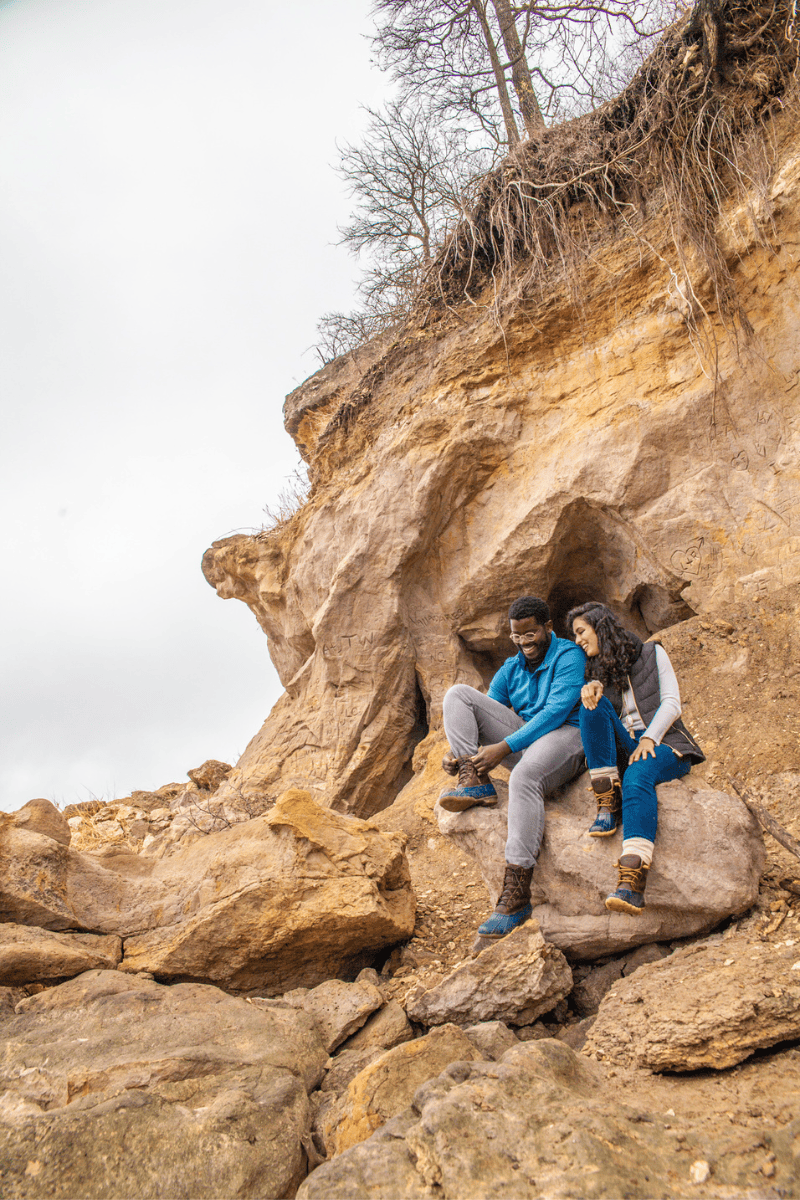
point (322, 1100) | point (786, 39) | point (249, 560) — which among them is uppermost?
point (786, 39)

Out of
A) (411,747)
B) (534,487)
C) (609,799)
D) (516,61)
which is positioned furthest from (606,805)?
(516,61)

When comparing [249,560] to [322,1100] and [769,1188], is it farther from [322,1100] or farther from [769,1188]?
[769,1188]

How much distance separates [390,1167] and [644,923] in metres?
1.72

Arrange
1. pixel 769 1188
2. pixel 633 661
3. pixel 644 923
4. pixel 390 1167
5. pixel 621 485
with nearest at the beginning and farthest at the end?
pixel 769 1188 → pixel 390 1167 → pixel 644 923 → pixel 633 661 → pixel 621 485

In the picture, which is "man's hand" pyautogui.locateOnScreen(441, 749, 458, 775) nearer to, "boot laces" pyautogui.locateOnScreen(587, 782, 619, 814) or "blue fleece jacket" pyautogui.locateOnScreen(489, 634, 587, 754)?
"blue fleece jacket" pyautogui.locateOnScreen(489, 634, 587, 754)

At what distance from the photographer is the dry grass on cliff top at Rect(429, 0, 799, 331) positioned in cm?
522

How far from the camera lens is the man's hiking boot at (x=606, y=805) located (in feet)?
9.96

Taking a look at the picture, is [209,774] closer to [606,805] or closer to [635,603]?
[635,603]

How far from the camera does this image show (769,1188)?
1380 mm

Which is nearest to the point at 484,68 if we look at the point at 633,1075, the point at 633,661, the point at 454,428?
the point at 454,428

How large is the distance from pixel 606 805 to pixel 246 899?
1.83 metres

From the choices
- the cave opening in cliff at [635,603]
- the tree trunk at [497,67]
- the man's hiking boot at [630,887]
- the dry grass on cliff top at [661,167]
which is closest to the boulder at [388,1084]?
the man's hiking boot at [630,887]

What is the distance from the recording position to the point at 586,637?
3416mm

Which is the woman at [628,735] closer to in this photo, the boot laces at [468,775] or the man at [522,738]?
the man at [522,738]
